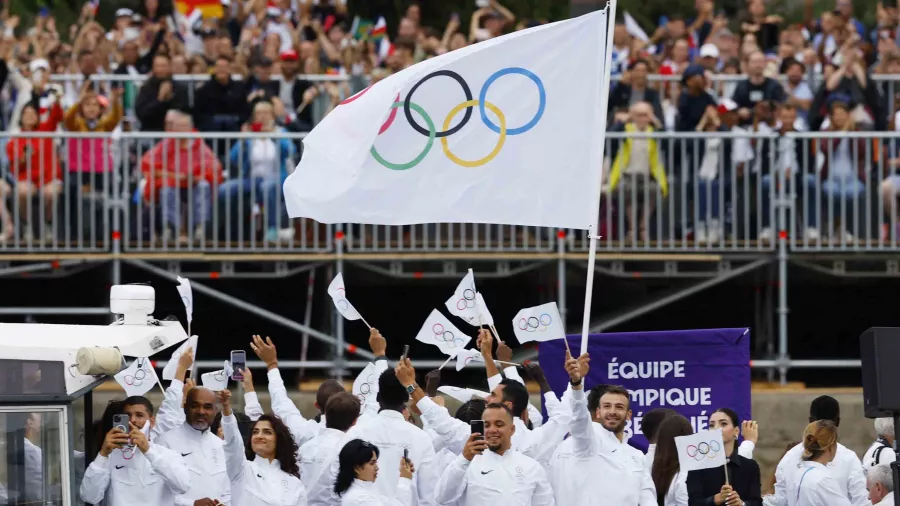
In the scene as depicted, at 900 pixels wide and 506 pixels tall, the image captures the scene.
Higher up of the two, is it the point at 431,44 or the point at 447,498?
the point at 431,44

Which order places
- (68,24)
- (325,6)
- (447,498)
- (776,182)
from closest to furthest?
1. (447,498)
2. (776,182)
3. (325,6)
4. (68,24)

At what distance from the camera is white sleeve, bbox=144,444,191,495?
11.1 metres

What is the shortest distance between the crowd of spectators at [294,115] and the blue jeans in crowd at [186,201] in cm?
2

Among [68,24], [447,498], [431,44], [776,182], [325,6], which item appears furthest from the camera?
[68,24]

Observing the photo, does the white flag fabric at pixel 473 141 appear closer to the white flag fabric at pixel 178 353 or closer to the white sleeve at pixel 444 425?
the white flag fabric at pixel 178 353

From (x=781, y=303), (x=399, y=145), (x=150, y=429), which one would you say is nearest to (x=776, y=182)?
(x=781, y=303)

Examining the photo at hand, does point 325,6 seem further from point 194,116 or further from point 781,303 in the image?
point 781,303

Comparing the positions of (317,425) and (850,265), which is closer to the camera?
(317,425)

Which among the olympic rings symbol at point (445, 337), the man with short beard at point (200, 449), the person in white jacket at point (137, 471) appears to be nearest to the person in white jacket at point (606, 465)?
the olympic rings symbol at point (445, 337)

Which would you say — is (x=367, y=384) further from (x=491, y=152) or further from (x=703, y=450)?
(x=703, y=450)

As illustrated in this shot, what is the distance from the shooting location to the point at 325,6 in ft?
68.1

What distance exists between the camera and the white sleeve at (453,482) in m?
11.0

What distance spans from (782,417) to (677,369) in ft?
14.0

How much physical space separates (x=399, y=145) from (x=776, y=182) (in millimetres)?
6408
